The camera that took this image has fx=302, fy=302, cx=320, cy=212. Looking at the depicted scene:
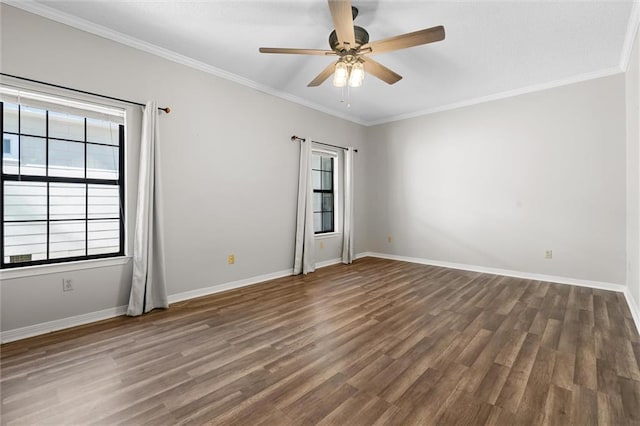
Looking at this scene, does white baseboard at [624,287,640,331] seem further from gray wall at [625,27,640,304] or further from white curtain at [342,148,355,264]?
white curtain at [342,148,355,264]

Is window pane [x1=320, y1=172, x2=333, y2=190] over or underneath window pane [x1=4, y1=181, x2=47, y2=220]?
over

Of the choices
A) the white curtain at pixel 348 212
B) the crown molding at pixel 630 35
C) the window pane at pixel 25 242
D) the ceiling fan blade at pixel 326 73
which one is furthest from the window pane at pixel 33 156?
the crown molding at pixel 630 35

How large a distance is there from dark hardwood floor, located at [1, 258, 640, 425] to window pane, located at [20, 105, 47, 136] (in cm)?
183

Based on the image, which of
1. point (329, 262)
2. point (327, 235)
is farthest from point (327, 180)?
point (329, 262)

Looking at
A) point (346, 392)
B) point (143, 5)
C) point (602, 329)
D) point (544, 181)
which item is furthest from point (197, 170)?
point (544, 181)

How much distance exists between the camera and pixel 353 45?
2654mm

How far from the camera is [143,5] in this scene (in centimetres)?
265

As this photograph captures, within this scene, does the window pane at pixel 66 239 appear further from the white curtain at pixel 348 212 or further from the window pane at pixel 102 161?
the white curtain at pixel 348 212

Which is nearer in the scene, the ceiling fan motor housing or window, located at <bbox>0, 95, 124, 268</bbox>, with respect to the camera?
window, located at <bbox>0, 95, 124, 268</bbox>

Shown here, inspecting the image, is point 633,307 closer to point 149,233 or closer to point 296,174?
point 296,174

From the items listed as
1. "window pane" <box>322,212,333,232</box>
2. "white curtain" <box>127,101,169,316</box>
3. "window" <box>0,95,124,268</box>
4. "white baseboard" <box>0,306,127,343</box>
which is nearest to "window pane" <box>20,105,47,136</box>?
"window" <box>0,95,124,268</box>

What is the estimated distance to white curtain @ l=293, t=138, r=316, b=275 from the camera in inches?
193

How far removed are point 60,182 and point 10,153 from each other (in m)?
0.40

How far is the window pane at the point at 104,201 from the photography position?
3076mm
